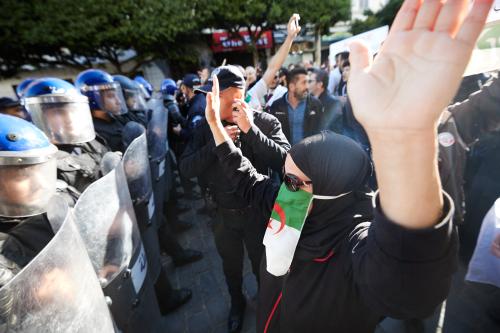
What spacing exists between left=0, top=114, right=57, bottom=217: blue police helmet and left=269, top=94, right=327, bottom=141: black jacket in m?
2.67

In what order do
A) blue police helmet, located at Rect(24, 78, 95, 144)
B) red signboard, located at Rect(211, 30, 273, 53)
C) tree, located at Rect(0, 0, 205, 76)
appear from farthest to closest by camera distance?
red signboard, located at Rect(211, 30, 273, 53), tree, located at Rect(0, 0, 205, 76), blue police helmet, located at Rect(24, 78, 95, 144)

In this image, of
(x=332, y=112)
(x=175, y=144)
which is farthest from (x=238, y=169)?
(x=175, y=144)

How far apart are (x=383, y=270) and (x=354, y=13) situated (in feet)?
99.9

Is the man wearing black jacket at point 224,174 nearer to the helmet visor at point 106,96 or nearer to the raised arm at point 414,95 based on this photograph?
the raised arm at point 414,95

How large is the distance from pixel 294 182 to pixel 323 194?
0.48 feet

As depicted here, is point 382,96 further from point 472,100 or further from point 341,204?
point 472,100

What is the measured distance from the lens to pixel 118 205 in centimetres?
151

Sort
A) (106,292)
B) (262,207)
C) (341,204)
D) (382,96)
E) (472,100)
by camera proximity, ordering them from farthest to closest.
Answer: (472,100), (262,207), (106,292), (341,204), (382,96)

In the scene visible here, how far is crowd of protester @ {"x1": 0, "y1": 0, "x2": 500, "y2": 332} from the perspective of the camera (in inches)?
24.2

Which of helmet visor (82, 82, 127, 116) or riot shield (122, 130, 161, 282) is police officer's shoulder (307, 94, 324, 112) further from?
helmet visor (82, 82, 127, 116)

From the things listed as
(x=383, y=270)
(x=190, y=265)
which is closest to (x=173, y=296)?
(x=190, y=265)

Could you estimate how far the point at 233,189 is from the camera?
2135 mm

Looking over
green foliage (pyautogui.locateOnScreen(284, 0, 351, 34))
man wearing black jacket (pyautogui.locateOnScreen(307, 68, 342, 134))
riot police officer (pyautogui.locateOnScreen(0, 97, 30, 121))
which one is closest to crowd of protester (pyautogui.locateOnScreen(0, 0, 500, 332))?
man wearing black jacket (pyautogui.locateOnScreen(307, 68, 342, 134))

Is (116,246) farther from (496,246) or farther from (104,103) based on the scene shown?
(104,103)
